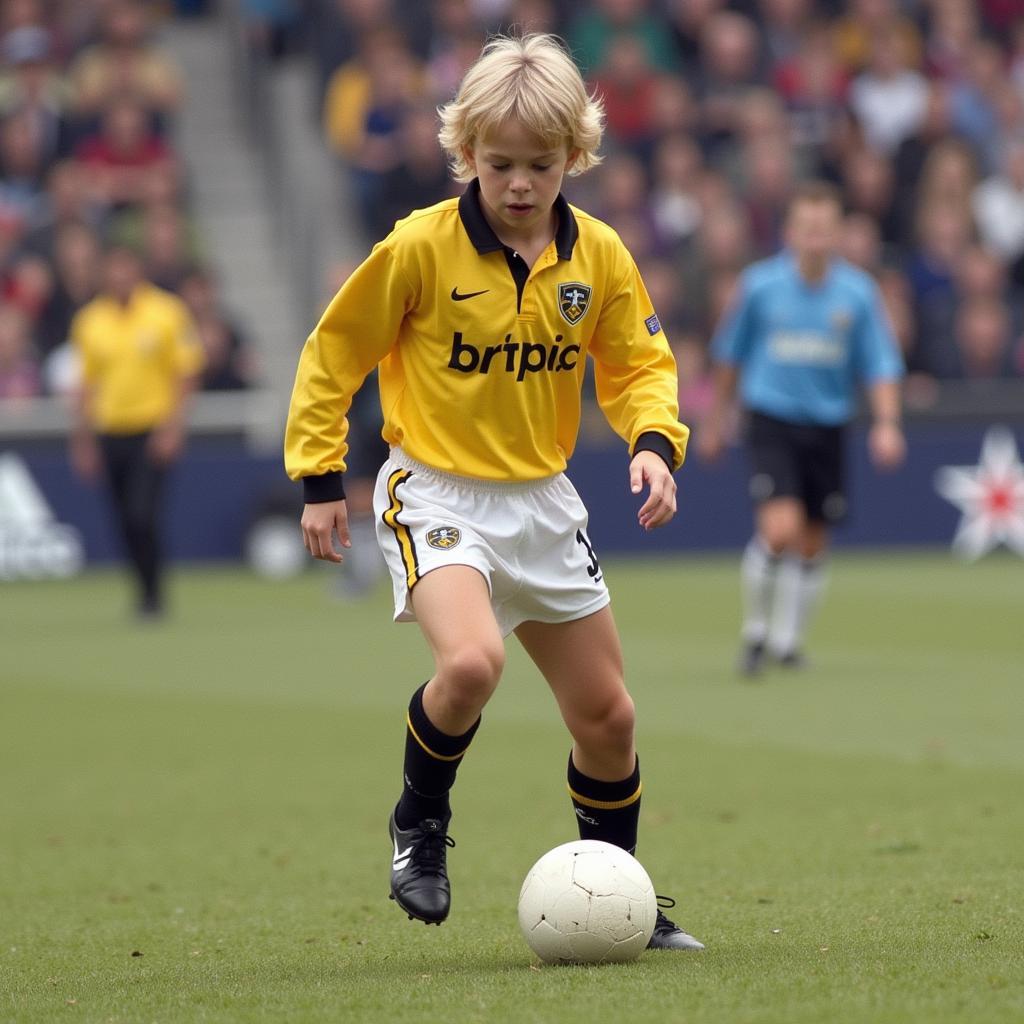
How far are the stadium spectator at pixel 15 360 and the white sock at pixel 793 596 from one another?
888cm

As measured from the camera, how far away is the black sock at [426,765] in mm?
4883

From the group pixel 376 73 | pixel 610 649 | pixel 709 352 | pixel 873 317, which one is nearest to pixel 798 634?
pixel 873 317

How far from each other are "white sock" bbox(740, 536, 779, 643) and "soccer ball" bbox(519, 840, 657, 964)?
6.18m

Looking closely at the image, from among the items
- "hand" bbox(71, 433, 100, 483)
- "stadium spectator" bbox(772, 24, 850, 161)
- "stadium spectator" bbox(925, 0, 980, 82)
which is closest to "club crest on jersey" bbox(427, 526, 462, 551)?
"hand" bbox(71, 433, 100, 483)

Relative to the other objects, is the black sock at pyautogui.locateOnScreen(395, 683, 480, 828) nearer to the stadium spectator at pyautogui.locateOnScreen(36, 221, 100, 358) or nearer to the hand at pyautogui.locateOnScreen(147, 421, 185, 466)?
the hand at pyautogui.locateOnScreen(147, 421, 185, 466)

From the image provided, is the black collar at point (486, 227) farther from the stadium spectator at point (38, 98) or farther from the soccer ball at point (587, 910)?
the stadium spectator at point (38, 98)

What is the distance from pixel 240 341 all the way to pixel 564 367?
46.6 feet

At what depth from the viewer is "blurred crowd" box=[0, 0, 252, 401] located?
18.3 m

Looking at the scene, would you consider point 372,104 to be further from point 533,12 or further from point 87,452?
point 87,452

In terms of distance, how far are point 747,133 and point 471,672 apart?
16.8m

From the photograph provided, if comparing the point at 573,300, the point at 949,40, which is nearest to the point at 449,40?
the point at 949,40

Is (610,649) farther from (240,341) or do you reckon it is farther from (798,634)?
(240,341)

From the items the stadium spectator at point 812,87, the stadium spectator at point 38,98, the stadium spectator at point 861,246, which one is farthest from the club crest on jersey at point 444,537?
the stadium spectator at point 812,87

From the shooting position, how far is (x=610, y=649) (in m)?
4.98
